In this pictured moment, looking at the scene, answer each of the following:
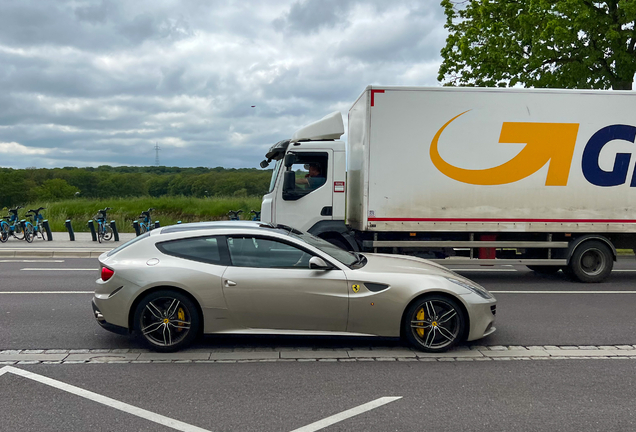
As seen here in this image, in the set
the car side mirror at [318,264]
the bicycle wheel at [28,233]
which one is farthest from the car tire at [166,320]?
the bicycle wheel at [28,233]

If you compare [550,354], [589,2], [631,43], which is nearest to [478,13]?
[589,2]

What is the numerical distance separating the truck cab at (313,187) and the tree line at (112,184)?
1349 centimetres

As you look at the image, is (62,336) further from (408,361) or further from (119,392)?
(408,361)

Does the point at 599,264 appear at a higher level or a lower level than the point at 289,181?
lower

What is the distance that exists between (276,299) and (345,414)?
1623 millimetres

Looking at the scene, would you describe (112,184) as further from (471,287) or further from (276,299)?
(471,287)

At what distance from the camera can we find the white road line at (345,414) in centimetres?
361

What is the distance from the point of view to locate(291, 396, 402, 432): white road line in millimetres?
3613

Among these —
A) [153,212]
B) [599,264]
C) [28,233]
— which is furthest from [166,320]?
[153,212]

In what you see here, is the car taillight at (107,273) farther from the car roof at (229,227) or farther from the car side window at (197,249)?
the car roof at (229,227)

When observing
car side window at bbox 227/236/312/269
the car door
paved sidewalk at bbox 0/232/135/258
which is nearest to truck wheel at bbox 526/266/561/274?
the car door

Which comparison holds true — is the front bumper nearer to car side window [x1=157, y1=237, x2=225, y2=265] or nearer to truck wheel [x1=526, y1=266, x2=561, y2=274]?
car side window [x1=157, y1=237, x2=225, y2=265]

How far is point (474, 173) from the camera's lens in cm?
941

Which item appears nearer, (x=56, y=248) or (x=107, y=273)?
(x=107, y=273)
